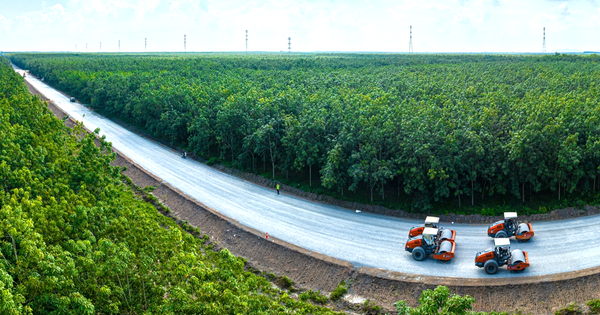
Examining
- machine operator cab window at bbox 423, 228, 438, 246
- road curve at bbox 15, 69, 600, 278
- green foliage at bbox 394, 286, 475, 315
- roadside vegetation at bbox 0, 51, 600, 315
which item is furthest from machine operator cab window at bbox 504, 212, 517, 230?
green foliage at bbox 394, 286, 475, 315

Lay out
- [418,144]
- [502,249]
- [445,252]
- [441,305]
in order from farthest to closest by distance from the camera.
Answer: [418,144]
[445,252]
[502,249]
[441,305]

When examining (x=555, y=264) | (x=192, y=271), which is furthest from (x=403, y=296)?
(x=192, y=271)

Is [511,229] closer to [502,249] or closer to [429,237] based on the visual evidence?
[502,249]

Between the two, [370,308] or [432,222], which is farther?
[432,222]

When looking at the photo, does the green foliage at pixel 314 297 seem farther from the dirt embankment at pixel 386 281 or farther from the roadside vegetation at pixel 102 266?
the dirt embankment at pixel 386 281

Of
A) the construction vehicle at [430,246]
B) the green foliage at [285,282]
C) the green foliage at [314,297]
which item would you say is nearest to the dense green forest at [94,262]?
the green foliage at [285,282]

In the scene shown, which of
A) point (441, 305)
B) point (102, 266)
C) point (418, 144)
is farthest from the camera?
point (418, 144)

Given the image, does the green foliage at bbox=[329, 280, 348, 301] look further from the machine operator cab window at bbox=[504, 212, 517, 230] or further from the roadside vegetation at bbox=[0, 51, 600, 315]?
the machine operator cab window at bbox=[504, 212, 517, 230]

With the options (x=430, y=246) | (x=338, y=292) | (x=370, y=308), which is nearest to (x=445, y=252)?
(x=430, y=246)
